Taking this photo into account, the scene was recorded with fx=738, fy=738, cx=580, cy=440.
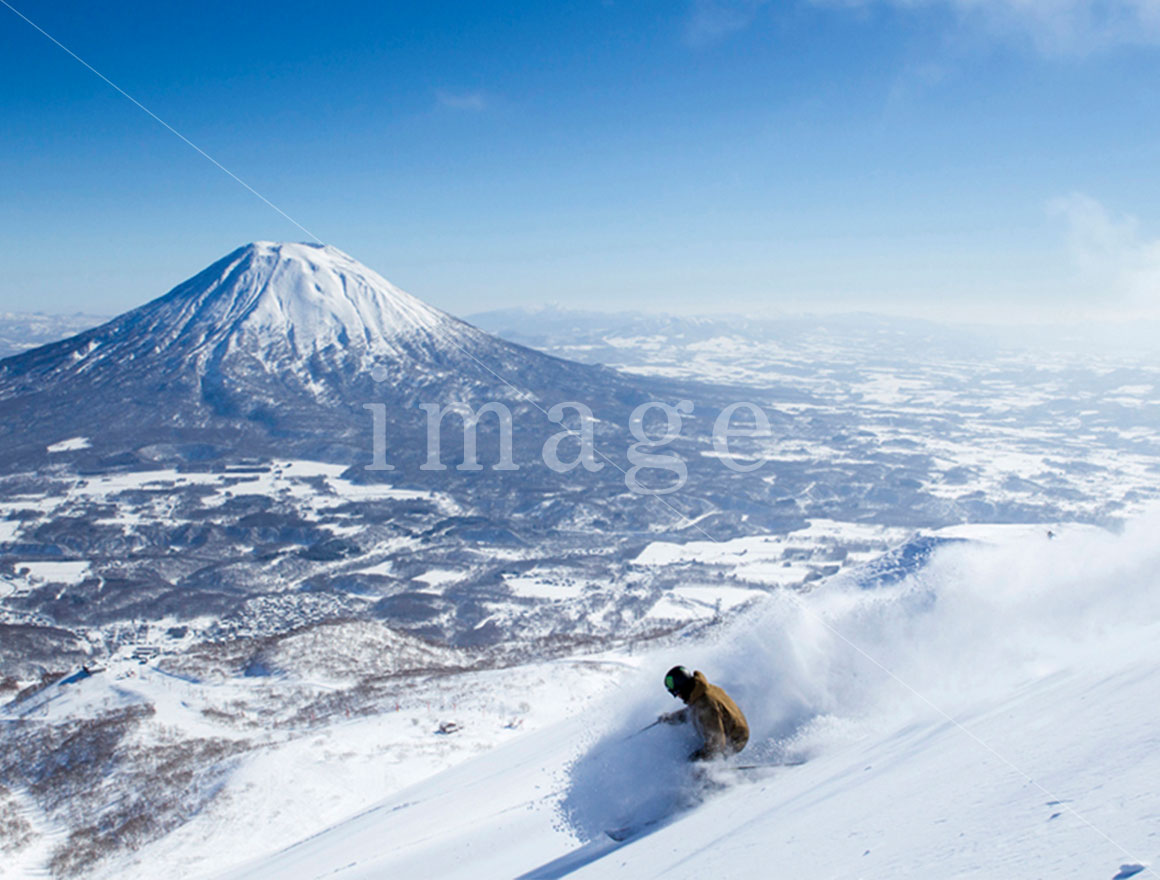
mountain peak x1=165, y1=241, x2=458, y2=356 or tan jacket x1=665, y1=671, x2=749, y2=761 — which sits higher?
mountain peak x1=165, y1=241, x2=458, y2=356

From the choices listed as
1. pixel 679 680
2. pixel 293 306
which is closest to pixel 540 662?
pixel 679 680

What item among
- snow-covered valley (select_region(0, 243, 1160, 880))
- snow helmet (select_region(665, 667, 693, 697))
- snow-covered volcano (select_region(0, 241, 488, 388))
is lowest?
snow-covered valley (select_region(0, 243, 1160, 880))

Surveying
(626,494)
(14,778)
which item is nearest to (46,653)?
(14,778)

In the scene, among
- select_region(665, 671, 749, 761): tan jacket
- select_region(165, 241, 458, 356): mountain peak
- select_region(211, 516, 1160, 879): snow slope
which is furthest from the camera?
select_region(165, 241, 458, 356): mountain peak

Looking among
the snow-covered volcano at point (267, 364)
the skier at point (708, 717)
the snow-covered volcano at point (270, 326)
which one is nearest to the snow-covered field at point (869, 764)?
the skier at point (708, 717)

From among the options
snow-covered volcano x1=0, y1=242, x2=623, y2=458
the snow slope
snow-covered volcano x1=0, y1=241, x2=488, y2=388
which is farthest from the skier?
snow-covered volcano x1=0, y1=241, x2=488, y2=388

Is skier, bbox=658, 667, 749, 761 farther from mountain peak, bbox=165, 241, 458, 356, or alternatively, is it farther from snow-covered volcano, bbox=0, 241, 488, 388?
mountain peak, bbox=165, 241, 458, 356

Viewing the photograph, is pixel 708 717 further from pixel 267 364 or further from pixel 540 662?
pixel 267 364
